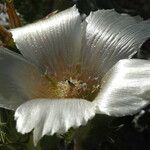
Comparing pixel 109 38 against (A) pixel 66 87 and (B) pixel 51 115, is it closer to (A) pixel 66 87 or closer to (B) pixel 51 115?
(A) pixel 66 87

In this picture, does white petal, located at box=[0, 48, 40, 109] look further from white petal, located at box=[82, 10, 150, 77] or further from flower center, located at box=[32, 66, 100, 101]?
white petal, located at box=[82, 10, 150, 77]

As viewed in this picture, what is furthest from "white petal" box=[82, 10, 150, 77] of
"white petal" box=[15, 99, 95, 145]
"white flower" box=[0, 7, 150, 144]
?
"white petal" box=[15, 99, 95, 145]

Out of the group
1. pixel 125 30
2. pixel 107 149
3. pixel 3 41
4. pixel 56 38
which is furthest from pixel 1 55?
pixel 107 149

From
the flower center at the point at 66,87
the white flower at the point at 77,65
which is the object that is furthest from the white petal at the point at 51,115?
the flower center at the point at 66,87

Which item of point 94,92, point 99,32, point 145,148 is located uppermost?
point 99,32

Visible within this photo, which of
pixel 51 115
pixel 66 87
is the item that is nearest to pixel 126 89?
pixel 51 115

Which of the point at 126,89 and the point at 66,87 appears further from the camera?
the point at 66,87

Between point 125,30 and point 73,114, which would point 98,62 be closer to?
point 125,30
